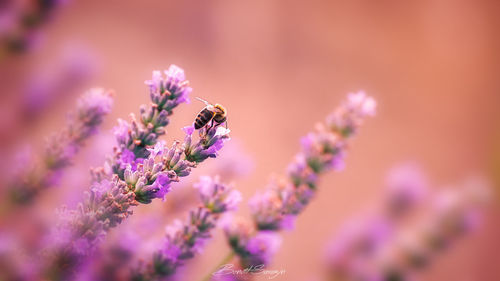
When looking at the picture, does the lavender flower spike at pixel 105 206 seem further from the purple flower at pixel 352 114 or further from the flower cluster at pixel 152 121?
the purple flower at pixel 352 114

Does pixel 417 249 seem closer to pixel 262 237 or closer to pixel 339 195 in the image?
pixel 262 237

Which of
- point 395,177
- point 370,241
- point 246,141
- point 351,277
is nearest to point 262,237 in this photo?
point 351,277

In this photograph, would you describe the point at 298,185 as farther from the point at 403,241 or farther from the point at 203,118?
the point at 403,241

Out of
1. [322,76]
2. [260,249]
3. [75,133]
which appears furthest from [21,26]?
[322,76]

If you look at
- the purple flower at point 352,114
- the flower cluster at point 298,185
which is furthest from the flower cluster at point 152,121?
the purple flower at point 352,114

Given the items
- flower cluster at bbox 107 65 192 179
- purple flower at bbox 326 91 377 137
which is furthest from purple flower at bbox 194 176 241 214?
purple flower at bbox 326 91 377 137
